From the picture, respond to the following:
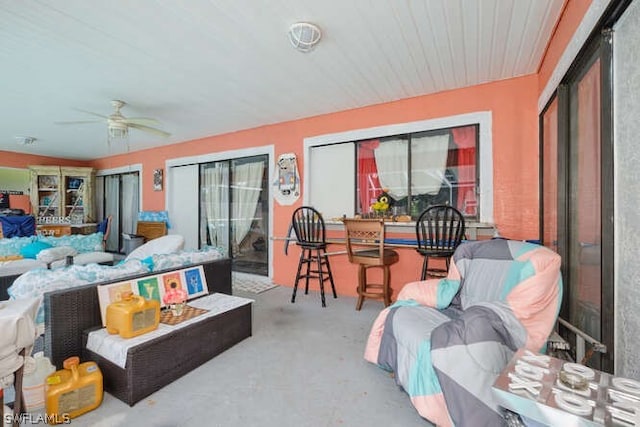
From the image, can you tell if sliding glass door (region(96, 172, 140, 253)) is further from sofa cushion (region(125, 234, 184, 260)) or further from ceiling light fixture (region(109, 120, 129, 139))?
sofa cushion (region(125, 234, 184, 260))

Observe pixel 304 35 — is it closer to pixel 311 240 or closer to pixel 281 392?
pixel 311 240

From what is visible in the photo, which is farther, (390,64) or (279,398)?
(390,64)

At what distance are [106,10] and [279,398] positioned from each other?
2.78 meters

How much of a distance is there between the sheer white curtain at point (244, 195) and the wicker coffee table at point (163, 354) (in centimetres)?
281

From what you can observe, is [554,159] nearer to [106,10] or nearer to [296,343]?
[296,343]

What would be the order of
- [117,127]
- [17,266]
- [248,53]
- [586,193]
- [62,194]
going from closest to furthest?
[586,193] → [248,53] → [17,266] → [117,127] → [62,194]

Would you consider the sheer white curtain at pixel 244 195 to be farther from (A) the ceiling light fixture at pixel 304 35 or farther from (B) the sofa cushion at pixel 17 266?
(A) the ceiling light fixture at pixel 304 35

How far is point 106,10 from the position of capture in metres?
1.98

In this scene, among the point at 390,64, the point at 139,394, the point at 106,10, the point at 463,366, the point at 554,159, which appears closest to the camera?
the point at 463,366

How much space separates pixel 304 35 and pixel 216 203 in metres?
3.81

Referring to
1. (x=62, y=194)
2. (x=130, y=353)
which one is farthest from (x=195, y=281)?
(x=62, y=194)

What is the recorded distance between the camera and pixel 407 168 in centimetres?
362

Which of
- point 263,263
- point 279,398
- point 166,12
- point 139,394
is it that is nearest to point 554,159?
point 279,398

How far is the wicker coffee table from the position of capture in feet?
5.35
